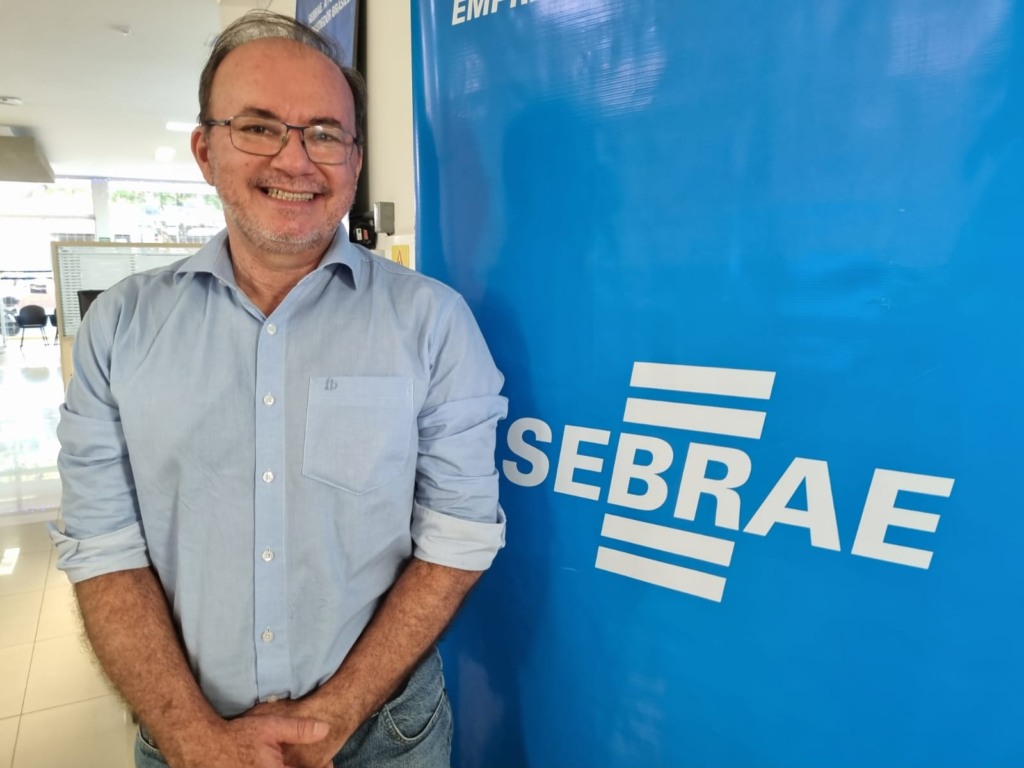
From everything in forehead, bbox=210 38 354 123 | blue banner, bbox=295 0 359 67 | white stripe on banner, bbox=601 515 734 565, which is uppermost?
Answer: blue banner, bbox=295 0 359 67

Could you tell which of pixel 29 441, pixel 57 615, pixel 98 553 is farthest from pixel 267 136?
pixel 29 441

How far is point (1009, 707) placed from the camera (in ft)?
2.29

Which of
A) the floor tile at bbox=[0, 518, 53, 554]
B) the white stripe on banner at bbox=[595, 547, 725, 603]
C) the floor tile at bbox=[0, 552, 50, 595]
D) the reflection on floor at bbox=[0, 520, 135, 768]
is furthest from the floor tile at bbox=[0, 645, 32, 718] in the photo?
the white stripe on banner at bbox=[595, 547, 725, 603]

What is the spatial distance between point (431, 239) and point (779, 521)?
32.0 inches

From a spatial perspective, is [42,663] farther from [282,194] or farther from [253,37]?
[253,37]

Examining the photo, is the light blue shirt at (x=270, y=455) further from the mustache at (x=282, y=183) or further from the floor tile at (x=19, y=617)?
the floor tile at (x=19, y=617)

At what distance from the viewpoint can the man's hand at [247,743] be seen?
0.91m

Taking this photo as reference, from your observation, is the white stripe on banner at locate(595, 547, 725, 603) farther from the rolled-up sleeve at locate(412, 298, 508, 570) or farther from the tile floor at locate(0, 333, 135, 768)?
the tile floor at locate(0, 333, 135, 768)

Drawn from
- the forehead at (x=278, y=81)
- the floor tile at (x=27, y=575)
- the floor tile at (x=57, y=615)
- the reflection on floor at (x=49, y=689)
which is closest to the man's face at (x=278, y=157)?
the forehead at (x=278, y=81)

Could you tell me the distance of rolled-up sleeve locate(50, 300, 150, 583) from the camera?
3.28ft

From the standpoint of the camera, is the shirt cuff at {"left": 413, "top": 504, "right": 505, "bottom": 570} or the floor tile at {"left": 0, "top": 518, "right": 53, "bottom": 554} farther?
the floor tile at {"left": 0, "top": 518, "right": 53, "bottom": 554}

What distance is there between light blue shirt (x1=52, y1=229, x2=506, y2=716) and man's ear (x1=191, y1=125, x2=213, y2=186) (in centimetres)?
17

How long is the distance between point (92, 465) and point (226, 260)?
15.9 inches

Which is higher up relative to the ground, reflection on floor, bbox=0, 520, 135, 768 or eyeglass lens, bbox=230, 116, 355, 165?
eyeglass lens, bbox=230, 116, 355, 165
